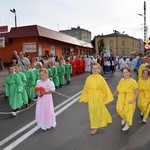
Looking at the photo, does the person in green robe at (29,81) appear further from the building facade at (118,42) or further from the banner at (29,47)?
the building facade at (118,42)

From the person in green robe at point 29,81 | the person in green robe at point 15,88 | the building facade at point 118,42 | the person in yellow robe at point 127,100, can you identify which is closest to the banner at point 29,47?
the person in green robe at point 29,81

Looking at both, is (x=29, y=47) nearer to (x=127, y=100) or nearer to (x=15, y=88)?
(x=15, y=88)

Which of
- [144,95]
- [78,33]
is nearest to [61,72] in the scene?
[144,95]

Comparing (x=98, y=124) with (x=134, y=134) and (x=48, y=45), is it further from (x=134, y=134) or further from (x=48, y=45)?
(x=48, y=45)

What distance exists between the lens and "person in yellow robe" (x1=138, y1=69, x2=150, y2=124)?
9734 mm

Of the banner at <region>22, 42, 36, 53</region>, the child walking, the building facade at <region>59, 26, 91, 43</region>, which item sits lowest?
the child walking

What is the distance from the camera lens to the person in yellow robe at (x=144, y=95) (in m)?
9.73

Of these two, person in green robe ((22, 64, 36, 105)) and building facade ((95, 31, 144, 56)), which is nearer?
person in green robe ((22, 64, 36, 105))

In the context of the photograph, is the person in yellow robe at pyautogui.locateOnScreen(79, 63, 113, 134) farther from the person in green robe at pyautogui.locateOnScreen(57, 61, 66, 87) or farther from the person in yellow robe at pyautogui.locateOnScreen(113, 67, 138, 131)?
the person in green robe at pyautogui.locateOnScreen(57, 61, 66, 87)

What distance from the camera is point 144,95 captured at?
9.86 meters

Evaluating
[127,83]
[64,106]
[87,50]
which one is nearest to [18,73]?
[64,106]

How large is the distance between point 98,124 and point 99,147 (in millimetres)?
1275

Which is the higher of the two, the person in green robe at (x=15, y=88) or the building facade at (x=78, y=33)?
the building facade at (x=78, y=33)

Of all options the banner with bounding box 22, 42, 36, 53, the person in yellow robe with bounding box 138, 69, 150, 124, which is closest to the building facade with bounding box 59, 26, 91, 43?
the banner with bounding box 22, 42, 36, 53
